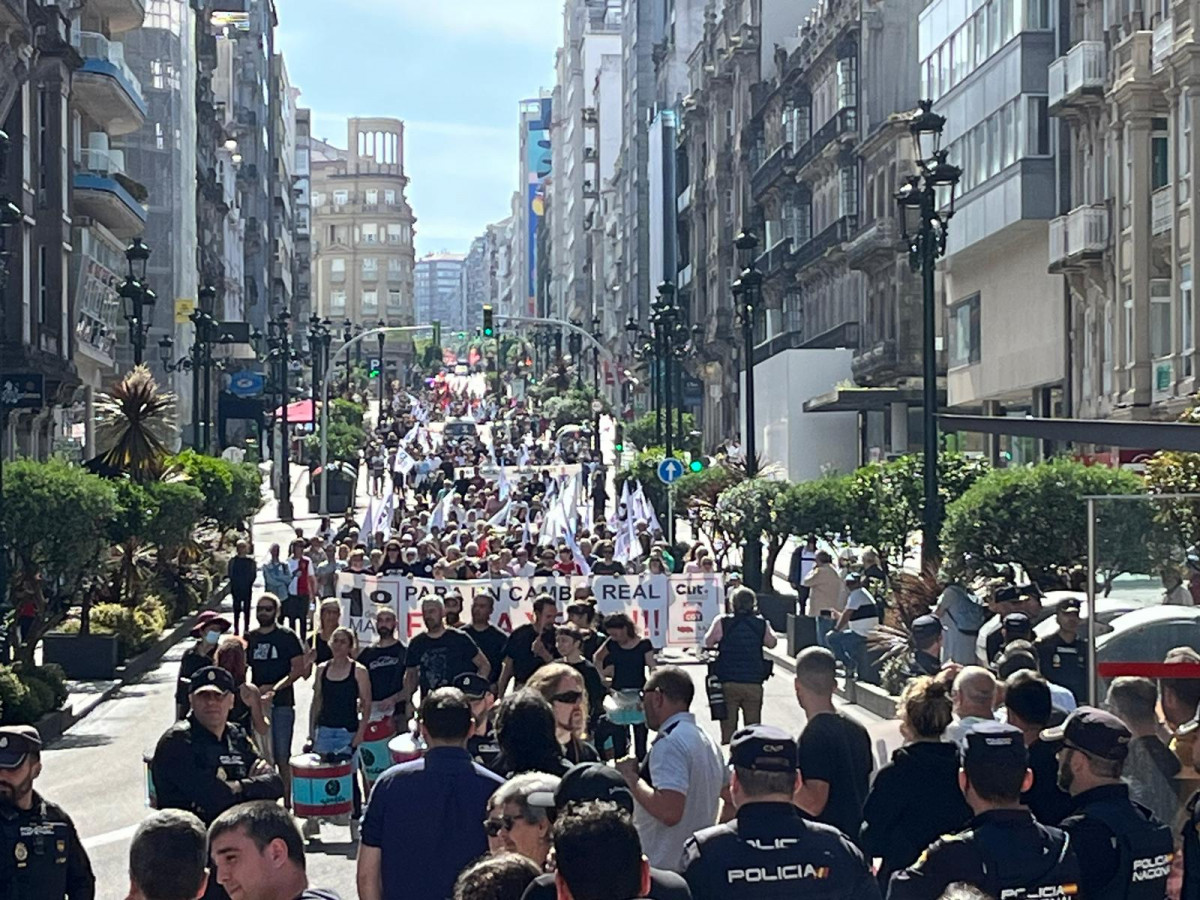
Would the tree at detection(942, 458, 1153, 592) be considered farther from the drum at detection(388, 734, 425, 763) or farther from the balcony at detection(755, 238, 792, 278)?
the balcony at detection(755, 238, 792, 278)

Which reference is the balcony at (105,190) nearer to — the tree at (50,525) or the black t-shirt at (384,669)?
the tree at (50,525)

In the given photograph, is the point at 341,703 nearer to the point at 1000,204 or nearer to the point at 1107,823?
the point at 1107,823

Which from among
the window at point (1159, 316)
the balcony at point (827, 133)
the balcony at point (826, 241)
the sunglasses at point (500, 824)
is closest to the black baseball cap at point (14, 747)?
the sunglasses at point (500, 824)

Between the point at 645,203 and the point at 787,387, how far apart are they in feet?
210

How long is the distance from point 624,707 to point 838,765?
630 cm

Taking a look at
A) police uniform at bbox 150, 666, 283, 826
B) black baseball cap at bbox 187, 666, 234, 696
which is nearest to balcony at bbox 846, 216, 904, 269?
black baseball cap at bbox 187, 666, 234, 696

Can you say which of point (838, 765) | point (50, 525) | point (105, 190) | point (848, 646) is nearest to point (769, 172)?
point (105, 190)

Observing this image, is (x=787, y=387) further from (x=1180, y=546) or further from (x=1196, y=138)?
(x=1180, y=546)

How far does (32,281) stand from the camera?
45.3 meters

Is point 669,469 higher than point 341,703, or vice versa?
point 669,469

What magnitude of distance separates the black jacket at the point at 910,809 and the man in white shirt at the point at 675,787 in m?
0.97

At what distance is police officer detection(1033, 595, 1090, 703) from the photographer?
13.5 m

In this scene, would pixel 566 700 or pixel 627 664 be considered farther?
pixel 627 664

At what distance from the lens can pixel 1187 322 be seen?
3528cm
